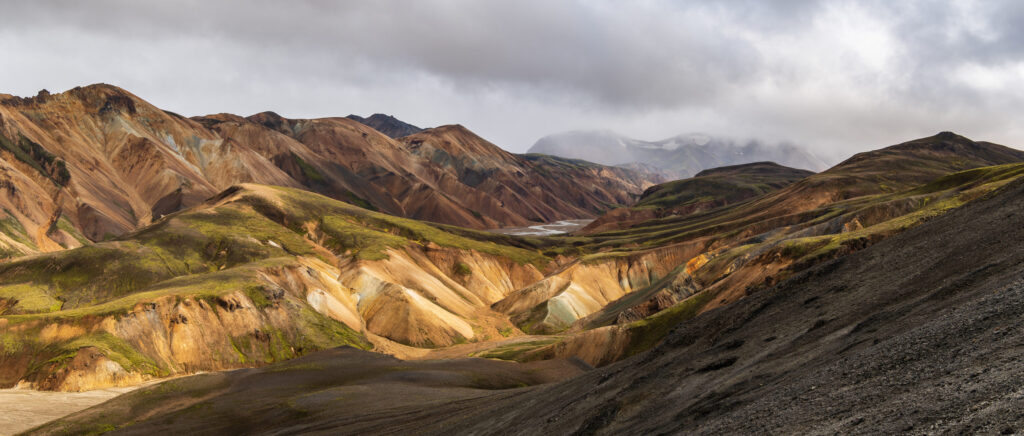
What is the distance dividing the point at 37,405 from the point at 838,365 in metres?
54.4

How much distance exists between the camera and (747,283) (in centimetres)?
4447

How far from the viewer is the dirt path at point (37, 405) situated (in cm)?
3819

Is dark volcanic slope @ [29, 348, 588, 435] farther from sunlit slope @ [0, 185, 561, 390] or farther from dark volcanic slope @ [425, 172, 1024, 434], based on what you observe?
dark volcanic slope @ [425, 172, 1024, 434]

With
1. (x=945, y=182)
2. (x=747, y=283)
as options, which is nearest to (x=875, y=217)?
(x=945, y=182)

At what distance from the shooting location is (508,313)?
9188 cm

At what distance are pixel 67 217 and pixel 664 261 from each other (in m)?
135

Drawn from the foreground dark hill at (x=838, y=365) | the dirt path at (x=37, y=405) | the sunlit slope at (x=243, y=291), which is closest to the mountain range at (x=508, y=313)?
the foreground dark hill at (x=838, y=365)

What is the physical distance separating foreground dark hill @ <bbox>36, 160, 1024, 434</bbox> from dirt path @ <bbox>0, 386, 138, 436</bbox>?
600 cm

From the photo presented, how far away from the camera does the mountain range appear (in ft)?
43.5

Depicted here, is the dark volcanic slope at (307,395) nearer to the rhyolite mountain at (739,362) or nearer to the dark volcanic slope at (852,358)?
the rhyolite mountain at (739,362)

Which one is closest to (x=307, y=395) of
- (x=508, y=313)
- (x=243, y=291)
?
(x=243, y=291)

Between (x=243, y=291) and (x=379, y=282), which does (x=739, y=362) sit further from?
(x=379, y=282)

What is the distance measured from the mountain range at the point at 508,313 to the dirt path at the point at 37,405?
1.94 meters

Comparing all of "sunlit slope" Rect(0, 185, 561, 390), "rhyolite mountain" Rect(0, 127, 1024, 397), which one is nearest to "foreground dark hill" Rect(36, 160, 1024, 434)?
"rhyolite mountain" Rect(0, 127, 1024, 397)
